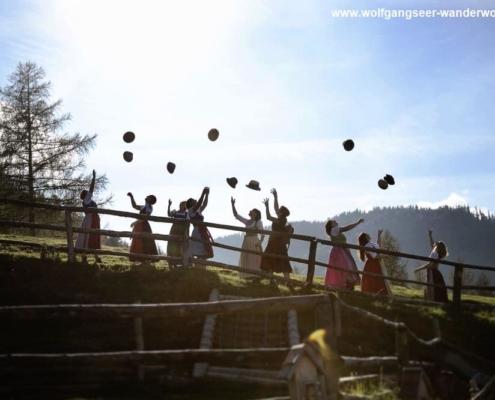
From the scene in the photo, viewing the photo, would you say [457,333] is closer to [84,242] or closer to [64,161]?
[84,242]

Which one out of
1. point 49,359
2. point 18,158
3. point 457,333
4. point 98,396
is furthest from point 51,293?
point 18,158

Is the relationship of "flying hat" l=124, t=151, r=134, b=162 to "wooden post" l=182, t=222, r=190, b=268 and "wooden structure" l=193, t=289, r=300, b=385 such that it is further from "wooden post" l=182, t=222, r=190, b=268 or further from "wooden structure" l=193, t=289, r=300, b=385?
"wooden structure" l=193, t=289, r=300, b=385

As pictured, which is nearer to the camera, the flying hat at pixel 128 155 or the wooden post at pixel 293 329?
the wooden post at pixel 293 329

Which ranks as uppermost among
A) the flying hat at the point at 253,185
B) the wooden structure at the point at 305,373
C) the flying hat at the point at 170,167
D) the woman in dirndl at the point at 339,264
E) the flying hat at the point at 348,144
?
the flying hat at the point at 348,144

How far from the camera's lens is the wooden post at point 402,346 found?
7.09m

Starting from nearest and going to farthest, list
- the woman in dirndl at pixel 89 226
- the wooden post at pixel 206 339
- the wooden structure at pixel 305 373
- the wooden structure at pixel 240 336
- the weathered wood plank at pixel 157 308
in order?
the wooden structure at pixel 305 373, the weathered wood plank at pixel 157 308, the wooden structure at pixel 240 336, the wooden post at pixel 206 339, the woman in dirndl at pixel 89 226

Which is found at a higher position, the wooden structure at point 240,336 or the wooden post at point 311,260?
the wooden post at point 311,260

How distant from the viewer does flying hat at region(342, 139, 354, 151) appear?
16.1 meters

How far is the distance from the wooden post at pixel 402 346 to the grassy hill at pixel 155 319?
273 cm

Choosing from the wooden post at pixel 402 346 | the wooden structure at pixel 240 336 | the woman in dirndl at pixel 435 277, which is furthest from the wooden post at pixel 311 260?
the wooden post at pixel 402 346

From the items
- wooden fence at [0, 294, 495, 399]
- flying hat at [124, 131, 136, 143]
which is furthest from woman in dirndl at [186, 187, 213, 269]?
wooden fence at [0, 294, 495, 399]

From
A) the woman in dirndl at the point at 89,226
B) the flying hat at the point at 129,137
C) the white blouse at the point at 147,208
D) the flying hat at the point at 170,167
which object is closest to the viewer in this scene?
the woman in dirndl at the point at 89,226

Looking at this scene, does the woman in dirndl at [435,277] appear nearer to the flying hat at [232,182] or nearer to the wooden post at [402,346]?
the flying hat at [232,182]

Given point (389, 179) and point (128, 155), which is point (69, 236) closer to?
point (128, 155)
